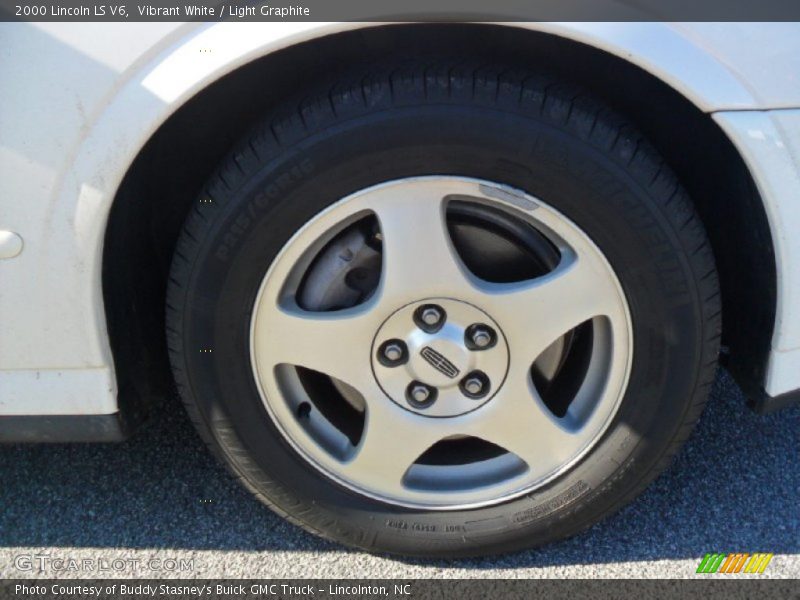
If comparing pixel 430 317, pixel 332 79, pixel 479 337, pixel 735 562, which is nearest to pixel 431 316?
pixel 430 317

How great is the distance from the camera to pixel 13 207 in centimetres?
161

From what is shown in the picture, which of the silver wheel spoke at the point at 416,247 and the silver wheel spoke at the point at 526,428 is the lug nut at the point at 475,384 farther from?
the silver wheel spoke at the point at 416,247

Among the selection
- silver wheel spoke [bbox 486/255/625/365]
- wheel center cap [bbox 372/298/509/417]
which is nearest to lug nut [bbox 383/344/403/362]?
wheel center cap [bbox 372/298/509/417]

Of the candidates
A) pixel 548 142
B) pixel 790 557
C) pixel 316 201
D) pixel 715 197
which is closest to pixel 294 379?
pixel 316 201

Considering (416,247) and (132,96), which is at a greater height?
(132,96)

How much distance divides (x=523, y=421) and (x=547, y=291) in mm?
301

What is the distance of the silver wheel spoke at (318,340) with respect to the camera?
5.84 feet

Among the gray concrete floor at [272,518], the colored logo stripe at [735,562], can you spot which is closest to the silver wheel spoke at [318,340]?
the gray concrete floor at [272,518]

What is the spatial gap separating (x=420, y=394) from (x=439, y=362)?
9 centimetres

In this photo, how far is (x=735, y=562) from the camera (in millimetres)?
1969

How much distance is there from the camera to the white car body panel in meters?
1.53

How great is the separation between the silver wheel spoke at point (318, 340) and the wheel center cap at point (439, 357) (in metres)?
0.03

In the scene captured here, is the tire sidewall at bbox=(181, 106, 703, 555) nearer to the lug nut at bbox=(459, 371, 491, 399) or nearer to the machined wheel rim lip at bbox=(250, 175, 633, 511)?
the machined wheel rim lip at bbox=(250, 175, 633, 511)

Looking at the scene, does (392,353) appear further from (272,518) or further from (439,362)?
(272,518)
